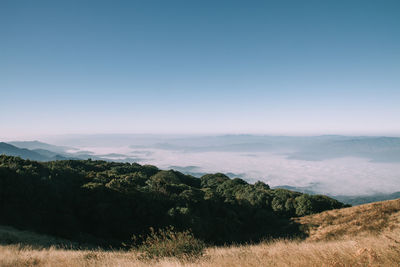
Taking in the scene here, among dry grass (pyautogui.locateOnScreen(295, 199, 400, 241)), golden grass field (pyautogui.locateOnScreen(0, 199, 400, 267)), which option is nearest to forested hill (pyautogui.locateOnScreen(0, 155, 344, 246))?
dry grass (pyautogui.locateOnScreen(295, 199, 400, 241))

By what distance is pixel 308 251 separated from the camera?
5598 millimetres

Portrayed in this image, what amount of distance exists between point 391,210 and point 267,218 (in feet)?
49.6

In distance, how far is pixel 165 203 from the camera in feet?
84.1

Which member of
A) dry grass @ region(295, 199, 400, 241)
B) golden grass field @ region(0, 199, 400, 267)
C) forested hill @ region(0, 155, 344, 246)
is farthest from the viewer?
forested hill @ region(0, 155, 344, 246)

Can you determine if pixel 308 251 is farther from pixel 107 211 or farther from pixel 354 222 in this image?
pixel 107 211

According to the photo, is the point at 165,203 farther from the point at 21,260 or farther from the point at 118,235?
the point at 21,260

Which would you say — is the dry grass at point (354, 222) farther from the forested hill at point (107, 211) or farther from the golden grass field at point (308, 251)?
the forested hill at point (107, 211)

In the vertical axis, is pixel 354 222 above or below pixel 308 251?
→ below

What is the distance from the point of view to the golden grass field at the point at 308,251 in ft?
15.1

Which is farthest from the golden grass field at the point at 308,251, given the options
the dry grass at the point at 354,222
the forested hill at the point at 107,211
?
the forested hill at the point at 107,211

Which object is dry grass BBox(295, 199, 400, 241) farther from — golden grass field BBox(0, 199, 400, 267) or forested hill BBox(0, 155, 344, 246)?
forested hill BBox(0, 155, 344, 246)

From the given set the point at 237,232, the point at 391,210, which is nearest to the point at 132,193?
the point at 237,232

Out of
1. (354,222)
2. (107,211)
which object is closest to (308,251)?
(354,222)

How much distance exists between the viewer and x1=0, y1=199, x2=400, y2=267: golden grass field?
4.61m
